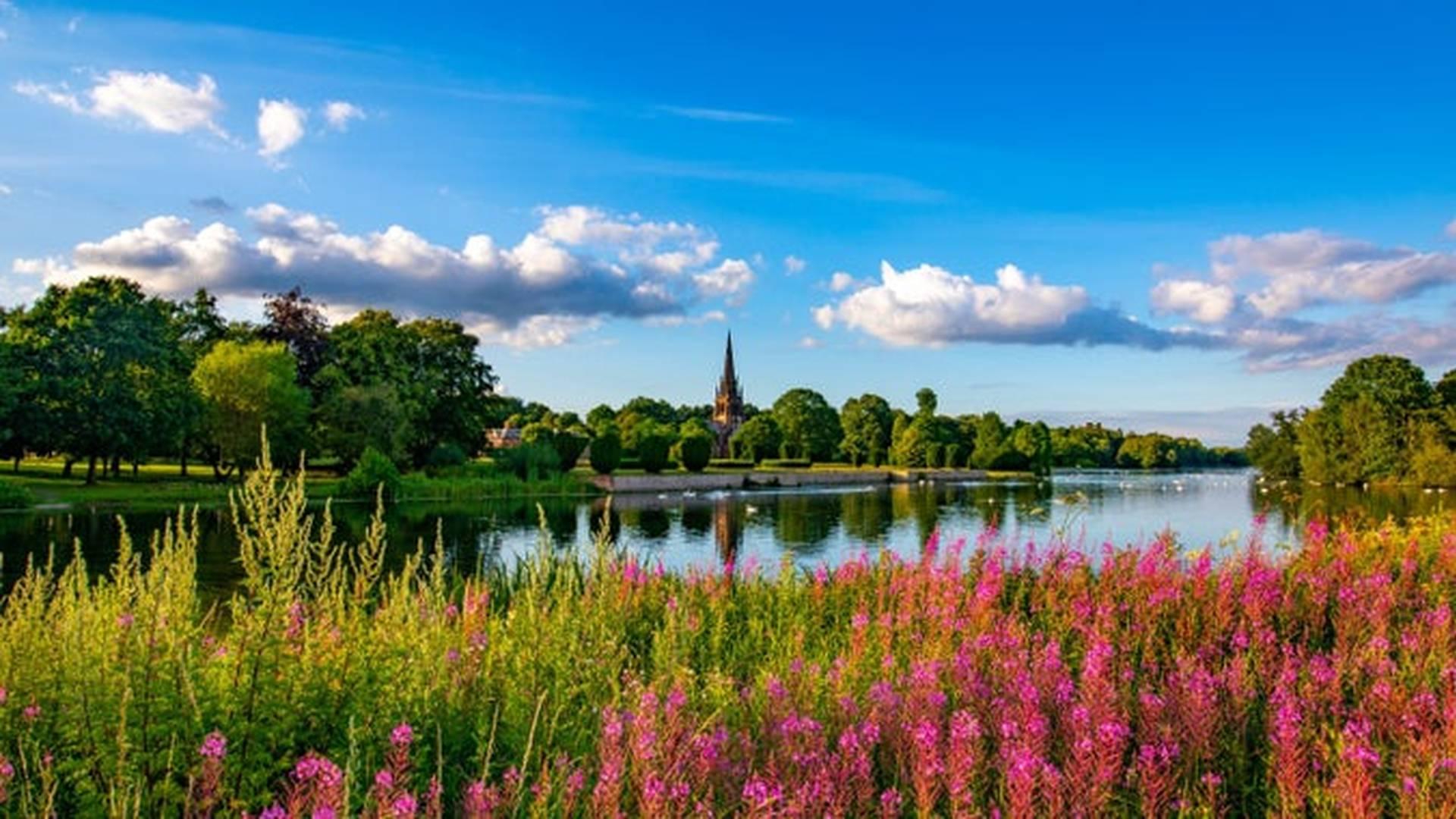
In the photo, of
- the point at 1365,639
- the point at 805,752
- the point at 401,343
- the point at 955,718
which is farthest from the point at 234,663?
the point at 401,343

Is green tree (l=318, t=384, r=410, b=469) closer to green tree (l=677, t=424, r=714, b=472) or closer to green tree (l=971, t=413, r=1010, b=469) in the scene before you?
green tree (l=677, t=424, r=714, b=472)

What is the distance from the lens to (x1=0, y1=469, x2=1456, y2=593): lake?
28.5m

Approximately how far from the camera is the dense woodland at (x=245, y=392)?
154 ft

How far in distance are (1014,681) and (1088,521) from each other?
141ft

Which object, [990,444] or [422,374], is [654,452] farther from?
[990,444]

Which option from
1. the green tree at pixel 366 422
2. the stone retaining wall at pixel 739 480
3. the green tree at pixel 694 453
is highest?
the green tree at pixel 366 422

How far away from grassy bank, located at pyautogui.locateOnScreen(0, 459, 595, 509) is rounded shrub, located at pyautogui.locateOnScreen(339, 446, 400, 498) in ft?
1.92

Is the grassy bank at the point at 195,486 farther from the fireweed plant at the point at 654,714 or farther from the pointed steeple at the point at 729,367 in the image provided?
the pointed steeple at the point at 729,367

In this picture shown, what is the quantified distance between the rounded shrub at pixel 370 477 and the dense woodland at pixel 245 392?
0.18 metres

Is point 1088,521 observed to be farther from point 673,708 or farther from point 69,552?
point 673,708

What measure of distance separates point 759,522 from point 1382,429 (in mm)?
73368

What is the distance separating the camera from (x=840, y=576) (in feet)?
34.5

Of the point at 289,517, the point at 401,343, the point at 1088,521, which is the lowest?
the point at 1088,521

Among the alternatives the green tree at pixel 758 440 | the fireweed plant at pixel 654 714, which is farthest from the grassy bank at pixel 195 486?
the green tree at pixel 758 440
